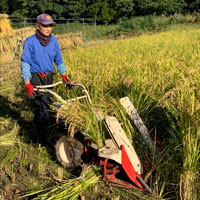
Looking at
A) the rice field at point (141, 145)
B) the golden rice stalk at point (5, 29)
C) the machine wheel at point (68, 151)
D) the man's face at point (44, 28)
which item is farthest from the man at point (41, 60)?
the golden rice stalk at point (5, 29)

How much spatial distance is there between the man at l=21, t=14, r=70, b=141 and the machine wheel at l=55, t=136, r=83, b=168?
684 mm

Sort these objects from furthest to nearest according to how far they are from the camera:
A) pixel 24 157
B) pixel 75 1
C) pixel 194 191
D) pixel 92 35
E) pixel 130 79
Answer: pixel 75 1 → pixel 92 35 → pixel 24 157 → pixel 130 79 → pixel 194 191

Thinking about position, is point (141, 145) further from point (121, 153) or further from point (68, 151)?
point (68, 151)

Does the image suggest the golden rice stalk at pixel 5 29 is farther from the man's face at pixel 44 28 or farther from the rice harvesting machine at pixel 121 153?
the rice harvesting machine at pixel 121 153

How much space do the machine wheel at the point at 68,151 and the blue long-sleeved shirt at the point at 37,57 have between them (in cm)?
97

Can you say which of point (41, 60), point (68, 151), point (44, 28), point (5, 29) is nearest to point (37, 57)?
point (41, 60)

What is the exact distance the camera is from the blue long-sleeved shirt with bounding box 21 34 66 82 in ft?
10.6

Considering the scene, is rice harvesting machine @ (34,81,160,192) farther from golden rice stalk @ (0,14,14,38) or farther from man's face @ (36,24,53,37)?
golden rice stalk @ (0,14,14,38)

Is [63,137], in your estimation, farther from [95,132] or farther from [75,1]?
[75,1]

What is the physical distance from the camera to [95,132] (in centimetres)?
237

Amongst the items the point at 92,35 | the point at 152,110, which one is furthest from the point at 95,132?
the point at 92,35

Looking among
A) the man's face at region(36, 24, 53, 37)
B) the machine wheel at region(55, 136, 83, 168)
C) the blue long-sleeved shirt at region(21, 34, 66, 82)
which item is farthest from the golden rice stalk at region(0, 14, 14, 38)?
the machine wheel at region(55, 136, 83, 168)

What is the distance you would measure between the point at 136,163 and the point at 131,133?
374 mm

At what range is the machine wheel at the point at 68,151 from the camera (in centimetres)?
267
